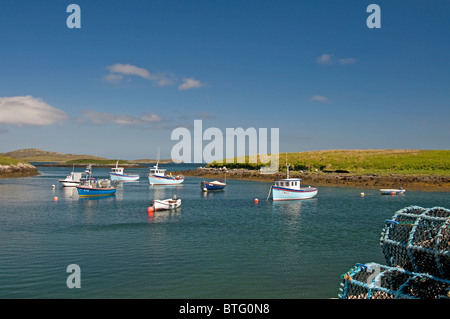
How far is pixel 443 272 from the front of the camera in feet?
29.3

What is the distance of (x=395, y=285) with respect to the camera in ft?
32.0

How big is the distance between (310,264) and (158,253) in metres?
8.32

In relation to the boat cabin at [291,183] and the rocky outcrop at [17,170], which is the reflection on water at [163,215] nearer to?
the boat cabin at [291,183]

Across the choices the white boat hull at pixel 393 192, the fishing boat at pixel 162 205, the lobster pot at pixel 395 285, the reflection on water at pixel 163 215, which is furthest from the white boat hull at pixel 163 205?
the white boat hull at pixel 393 192

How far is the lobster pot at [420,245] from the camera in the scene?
904cm

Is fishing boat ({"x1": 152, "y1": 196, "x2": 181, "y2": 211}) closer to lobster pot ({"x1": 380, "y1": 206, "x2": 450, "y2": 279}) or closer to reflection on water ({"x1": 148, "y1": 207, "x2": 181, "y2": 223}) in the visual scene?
reflection on water ({"x1": 148, "y1": 207, "x2": 181, "y2": 223})

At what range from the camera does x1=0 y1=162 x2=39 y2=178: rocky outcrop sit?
95.1m

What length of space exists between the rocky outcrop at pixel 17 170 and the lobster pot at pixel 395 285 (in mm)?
104988

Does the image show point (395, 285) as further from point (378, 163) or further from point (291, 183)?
point (378, 163)

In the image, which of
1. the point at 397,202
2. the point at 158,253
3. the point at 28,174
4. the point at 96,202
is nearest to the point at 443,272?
the point at 158,253

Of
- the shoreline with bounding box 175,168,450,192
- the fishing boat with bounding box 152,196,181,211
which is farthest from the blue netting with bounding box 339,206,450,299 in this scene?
the shoreline with bounding box 175,168,450,192

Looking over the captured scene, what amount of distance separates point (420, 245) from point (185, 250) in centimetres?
1292

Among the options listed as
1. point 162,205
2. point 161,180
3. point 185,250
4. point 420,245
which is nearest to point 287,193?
point 162,205

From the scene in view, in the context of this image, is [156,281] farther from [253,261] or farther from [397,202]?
[397,202]
